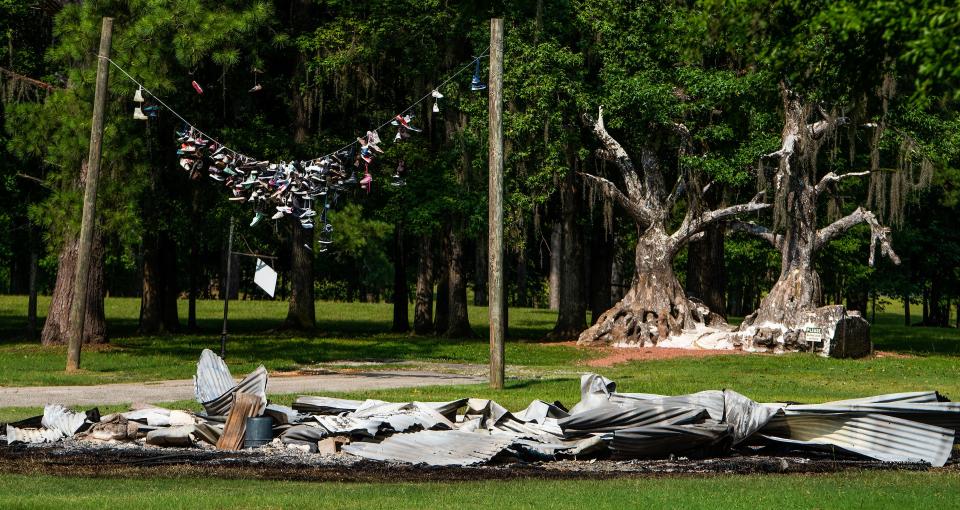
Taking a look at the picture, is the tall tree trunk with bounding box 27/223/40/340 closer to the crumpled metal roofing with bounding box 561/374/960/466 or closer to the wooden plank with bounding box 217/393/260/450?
the wooden plank with bounding box 217/393/260/450

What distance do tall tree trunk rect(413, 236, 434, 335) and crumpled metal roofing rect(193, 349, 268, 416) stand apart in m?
23.8

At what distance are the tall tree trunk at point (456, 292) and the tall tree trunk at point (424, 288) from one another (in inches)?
34.0

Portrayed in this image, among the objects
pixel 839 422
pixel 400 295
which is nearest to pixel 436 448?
pixel 839 422

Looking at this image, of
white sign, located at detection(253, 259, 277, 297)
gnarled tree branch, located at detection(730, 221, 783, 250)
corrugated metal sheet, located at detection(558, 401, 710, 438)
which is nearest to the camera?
corrugated metal sheet, located at detection(558, 401, 710, 438)

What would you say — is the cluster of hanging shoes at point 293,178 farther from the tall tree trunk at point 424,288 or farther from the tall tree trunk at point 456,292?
the tall tree trunk at point 424,288

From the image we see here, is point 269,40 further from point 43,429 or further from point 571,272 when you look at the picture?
point 43,429

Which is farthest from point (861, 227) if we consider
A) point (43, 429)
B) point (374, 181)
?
point (43, 429)

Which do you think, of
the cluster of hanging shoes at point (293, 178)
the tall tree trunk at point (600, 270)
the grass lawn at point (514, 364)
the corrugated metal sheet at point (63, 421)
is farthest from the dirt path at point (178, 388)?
the tall tree trunk at point (600, 270)

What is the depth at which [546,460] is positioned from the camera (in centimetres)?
1320

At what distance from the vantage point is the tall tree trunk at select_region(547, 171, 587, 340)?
120ft

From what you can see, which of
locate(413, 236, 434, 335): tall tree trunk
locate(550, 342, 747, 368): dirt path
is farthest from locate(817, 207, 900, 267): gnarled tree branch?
locate(413, 236, 434, 335): tall tree trunk

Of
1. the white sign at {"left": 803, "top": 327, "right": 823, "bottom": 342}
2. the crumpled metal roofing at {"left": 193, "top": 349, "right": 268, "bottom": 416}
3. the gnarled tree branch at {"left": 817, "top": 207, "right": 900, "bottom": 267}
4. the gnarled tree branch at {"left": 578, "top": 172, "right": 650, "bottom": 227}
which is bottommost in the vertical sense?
the crumpled metal roofing at {"left": 193, "top": 349, "right": 268, "bottom": 416}

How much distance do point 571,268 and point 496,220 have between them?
54.2ft

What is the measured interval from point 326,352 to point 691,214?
1063cm
